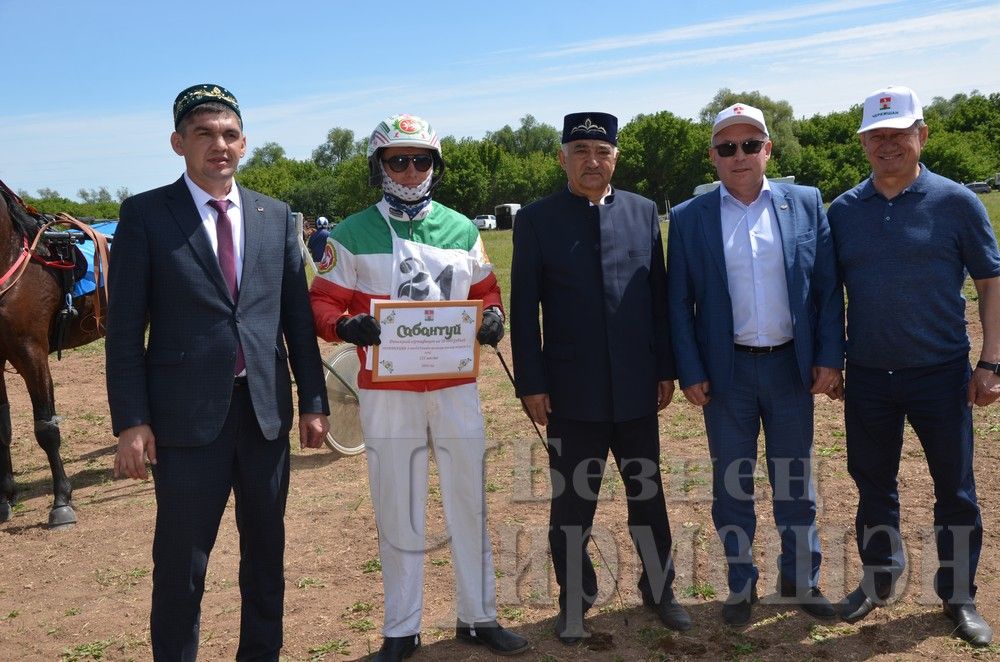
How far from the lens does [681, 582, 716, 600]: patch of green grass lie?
4.56 meters

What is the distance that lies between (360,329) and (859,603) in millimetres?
2663

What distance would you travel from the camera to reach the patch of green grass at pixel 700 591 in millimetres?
4562

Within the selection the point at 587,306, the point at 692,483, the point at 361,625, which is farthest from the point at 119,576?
the point at 692,483

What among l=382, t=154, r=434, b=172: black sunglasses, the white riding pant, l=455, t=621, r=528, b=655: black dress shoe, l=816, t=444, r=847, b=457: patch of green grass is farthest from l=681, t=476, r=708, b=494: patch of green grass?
l=382, t=154, r=434, b=172: black sunglasses

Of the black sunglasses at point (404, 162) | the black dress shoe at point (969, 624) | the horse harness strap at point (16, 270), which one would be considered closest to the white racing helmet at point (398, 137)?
the black sunglasses at point (404, 162)

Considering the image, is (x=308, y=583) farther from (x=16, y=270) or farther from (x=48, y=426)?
(x=16, y=270)

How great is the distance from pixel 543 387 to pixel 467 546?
2.61ft

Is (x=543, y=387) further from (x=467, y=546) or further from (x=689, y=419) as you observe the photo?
(x=689, y=419)

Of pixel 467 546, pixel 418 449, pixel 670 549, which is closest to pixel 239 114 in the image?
pixel 418 449

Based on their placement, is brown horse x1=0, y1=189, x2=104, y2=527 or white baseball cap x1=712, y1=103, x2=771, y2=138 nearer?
white baseball cap x1=712, y1=103, x2=771, y2=138

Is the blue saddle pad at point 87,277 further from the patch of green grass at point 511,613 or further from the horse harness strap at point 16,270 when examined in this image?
the patch of green grass at point 511,613

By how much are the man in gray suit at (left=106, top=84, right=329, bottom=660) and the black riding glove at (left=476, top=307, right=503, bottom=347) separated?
0.90 m

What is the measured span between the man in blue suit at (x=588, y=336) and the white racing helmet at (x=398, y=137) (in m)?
0.55

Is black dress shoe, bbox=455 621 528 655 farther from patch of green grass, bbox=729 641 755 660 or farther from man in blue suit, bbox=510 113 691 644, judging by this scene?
patch of green grass, bbox=729 641 755 660
